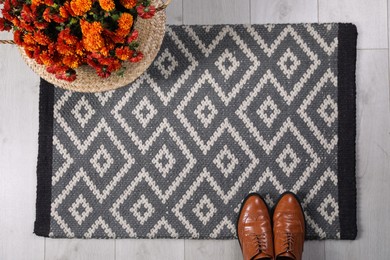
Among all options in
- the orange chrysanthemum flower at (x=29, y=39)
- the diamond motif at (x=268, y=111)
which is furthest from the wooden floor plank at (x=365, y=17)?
the orange chrysanthemum flower at (x=29, y=39)

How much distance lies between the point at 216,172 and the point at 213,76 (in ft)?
0.83

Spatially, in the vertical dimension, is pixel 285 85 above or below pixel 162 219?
above

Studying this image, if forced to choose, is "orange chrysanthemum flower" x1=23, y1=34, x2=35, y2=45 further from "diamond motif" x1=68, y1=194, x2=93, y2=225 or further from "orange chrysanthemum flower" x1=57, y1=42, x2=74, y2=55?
"diamond motif" x1=68, y1=194, x2=93, y2=225

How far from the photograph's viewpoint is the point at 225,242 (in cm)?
111

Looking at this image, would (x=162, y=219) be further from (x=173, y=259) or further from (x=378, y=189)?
(x=378, y=189)

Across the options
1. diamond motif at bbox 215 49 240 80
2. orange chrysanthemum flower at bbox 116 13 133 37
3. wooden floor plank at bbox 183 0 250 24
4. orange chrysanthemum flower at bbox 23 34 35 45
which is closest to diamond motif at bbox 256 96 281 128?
diamond motif at bbox 215 49 240 80

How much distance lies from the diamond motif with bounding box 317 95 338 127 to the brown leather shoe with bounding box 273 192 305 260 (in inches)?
8.5

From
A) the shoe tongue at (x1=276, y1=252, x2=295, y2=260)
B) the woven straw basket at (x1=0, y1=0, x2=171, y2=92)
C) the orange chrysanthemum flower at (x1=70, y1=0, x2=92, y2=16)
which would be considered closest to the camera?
the orange chrysanthemum flower at (x1=70, y1=0, x2=92, y2=16)

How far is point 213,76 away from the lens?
111 centimetres

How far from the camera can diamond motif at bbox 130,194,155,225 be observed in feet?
3.64

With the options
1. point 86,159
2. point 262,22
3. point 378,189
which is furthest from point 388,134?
point 86,159

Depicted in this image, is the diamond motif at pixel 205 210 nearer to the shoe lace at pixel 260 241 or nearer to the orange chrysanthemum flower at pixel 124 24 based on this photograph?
the shoe lace at pixel 260 241

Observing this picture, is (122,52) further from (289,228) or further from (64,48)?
(289,228)

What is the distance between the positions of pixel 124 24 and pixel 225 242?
643 mm
